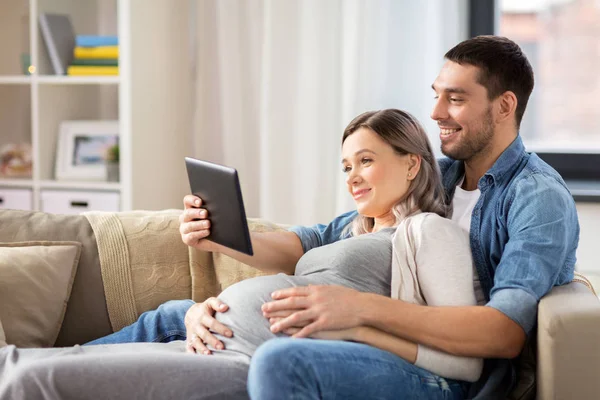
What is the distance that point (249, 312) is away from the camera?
70.5 inches

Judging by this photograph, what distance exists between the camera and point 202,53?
3.46 meters

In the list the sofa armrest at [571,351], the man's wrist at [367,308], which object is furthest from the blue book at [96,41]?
the sofa armrest at [571,351]

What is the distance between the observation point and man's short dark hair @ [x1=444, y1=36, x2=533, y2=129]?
6.55ft

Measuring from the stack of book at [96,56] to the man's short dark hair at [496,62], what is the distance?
5.62ft

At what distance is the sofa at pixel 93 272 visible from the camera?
212 centimetres

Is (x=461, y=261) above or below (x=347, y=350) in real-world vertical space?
above

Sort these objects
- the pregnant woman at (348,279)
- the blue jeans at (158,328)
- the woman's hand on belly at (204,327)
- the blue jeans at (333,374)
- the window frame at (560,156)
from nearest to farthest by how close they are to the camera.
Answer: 1. the blue jeans at (333,374)
2. the pregnant woman at (348,279)
3. the woman's hand on belly at (204,327)
4. the blue jeans at (158,328)
5. the window frame at (560,156)

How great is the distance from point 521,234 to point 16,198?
7.48ft

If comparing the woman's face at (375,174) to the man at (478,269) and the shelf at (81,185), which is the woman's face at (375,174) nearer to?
Answer: the man at (478,269)

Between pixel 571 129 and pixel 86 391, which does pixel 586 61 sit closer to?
pixel 571 129

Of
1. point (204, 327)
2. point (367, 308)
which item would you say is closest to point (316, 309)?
point (367, 308)

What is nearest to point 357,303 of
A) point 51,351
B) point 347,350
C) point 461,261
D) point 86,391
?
point 347,350

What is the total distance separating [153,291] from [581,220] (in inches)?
60.3

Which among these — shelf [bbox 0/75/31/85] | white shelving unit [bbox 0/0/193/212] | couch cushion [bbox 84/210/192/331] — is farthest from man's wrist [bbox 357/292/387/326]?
shelf [bbox 0/75/31/85]
